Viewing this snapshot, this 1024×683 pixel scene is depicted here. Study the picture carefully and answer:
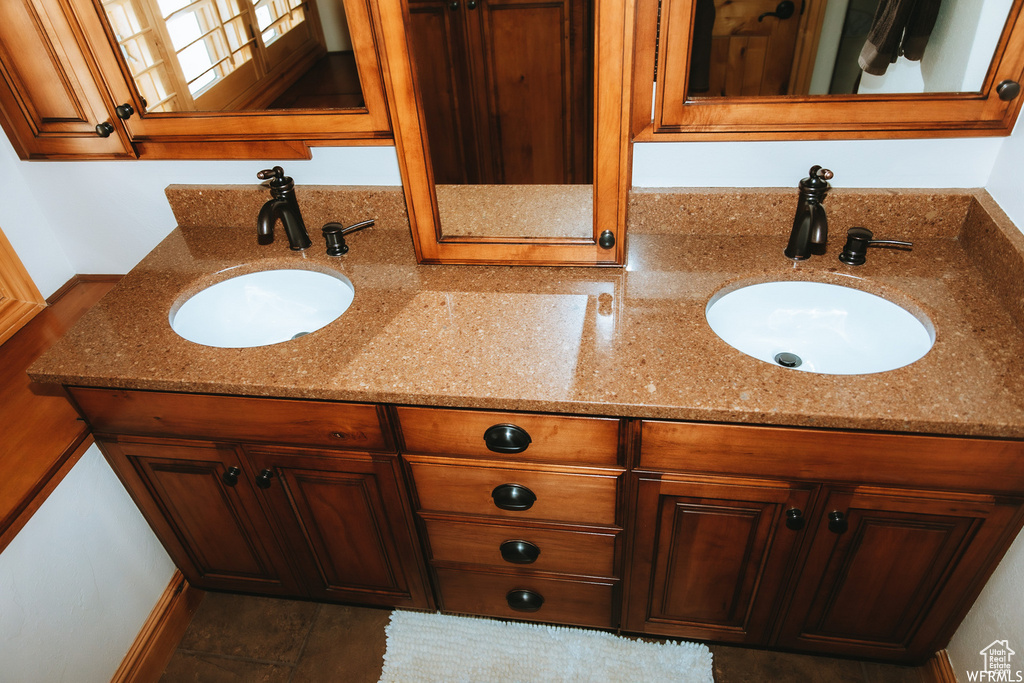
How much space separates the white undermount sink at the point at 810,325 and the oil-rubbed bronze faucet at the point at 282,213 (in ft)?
2.89

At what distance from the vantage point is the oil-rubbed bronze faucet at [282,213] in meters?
1.28

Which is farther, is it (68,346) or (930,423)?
(68,346)

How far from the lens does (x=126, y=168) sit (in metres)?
1.49

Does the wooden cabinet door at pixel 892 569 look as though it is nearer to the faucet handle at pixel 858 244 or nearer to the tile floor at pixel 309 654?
the tile floor at pixel 309 654

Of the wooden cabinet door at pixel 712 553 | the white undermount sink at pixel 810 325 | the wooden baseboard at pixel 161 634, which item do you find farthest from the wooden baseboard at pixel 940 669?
the wooden baseboard at pixel 161 634

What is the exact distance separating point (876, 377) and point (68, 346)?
1413 millimetres

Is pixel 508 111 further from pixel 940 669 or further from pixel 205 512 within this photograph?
pixel 940 669

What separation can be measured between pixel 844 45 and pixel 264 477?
1.36m

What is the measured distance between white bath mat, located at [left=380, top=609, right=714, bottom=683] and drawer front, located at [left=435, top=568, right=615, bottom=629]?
3.8 inches

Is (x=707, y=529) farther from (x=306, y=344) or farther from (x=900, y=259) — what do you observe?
(x=306, y=344)

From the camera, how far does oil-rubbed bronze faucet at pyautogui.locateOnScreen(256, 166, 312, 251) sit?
1.28 m

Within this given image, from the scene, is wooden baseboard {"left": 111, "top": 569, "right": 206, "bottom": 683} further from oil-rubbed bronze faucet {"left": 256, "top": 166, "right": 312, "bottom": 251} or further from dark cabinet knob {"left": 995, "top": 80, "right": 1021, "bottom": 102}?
dark cabinet knob {"left": 995, "top": 80, "right": 1021, "bottom": 102}

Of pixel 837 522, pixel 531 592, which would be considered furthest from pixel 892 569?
pixel 531 592

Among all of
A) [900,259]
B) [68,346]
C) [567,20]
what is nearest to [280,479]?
[68,346]
